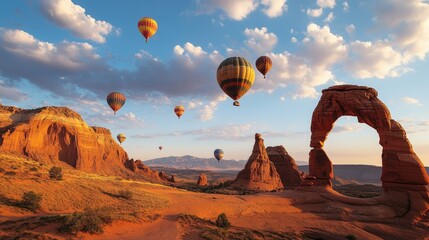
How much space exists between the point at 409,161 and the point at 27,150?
78.6m

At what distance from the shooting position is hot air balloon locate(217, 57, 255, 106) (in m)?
41.8

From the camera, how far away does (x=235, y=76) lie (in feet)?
137

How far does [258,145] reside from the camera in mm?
63875

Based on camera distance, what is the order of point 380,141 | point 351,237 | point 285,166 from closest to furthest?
1. point 351,237
2. point 380,141
3. point 285,166

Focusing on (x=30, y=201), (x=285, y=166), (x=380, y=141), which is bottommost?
(x=30, y=201)

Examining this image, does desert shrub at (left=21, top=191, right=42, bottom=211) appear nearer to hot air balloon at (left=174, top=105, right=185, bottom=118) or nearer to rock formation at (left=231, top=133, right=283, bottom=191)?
rock formation at (left=231, top=133, right=283, bottom=191)

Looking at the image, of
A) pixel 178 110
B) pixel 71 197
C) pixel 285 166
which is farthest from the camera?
pixel 178 110

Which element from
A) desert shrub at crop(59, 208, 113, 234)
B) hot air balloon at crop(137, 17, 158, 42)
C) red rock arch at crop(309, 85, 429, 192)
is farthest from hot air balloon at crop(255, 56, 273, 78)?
desert shrub at crop(59, 208, 113, 234)

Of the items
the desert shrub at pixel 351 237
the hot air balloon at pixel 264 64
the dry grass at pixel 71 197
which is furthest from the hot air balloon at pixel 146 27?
the desert shrub at pixel 351 237

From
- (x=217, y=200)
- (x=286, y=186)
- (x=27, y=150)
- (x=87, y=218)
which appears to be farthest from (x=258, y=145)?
(x=27, y=150)

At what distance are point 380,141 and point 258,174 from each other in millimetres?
34087

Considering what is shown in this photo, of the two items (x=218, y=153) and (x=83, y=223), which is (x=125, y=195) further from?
(x=218, y=153)

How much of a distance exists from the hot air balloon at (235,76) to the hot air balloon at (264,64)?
38.6 feet

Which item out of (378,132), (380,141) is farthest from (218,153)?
(380,141)
